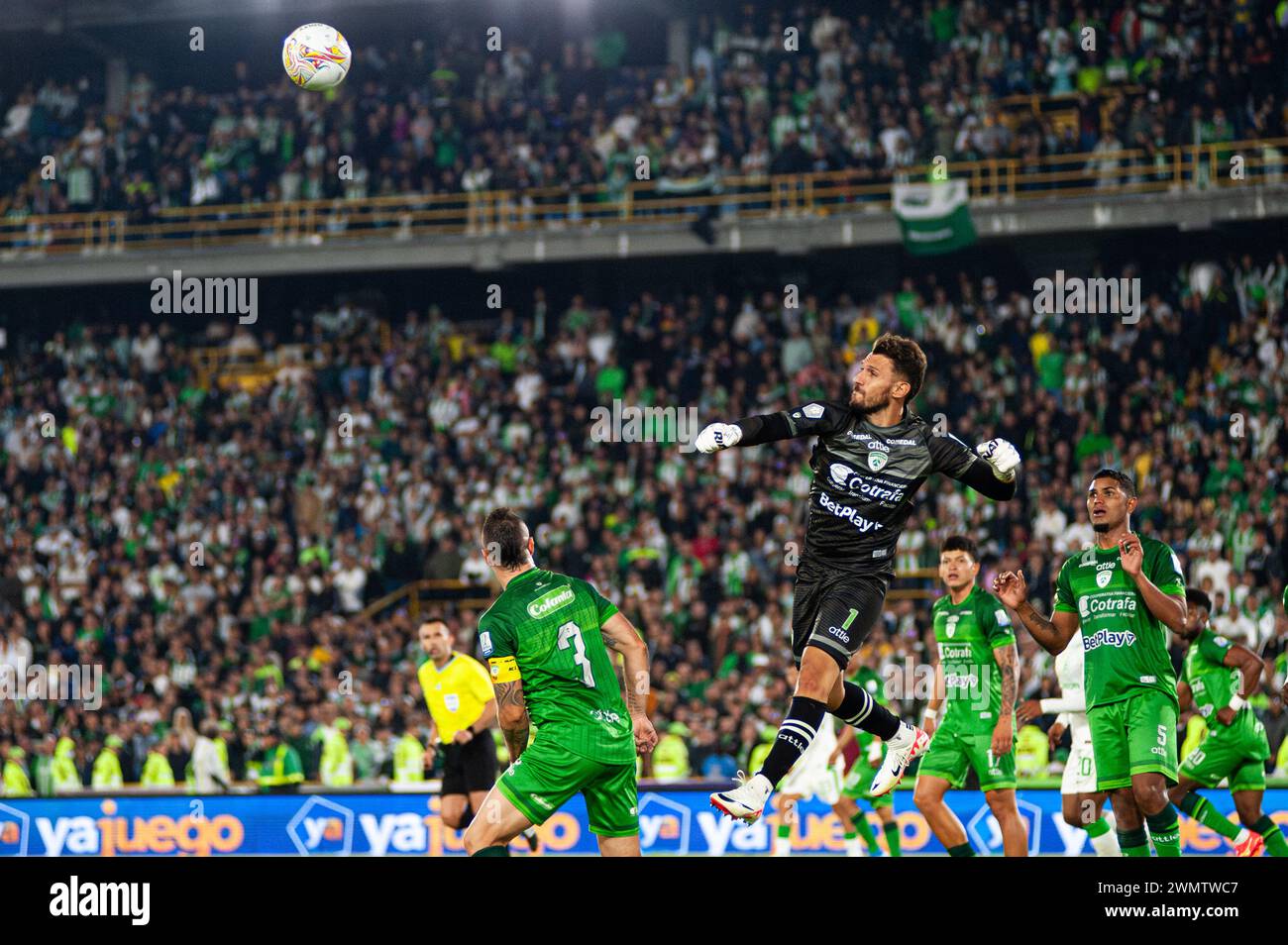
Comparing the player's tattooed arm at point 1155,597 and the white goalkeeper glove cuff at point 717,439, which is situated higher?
the white goalkeeper glove cuff at point 717,439

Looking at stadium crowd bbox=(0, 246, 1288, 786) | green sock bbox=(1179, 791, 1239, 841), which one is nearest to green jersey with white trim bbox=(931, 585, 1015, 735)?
green sock bbox=(1179, 791, 1239, 841)

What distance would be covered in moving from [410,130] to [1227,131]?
12.8 metres

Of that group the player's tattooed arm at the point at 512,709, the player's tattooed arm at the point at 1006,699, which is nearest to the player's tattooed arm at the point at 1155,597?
the player's tattooed arm at the point at 1006,699

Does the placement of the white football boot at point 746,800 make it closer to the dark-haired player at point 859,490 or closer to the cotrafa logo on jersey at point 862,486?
the dark-haired player at point 859,490

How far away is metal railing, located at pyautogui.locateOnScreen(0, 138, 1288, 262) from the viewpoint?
23531mm

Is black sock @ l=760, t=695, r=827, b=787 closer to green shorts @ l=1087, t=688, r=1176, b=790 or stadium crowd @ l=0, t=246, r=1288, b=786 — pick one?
green shorts @ l=1087, t=688, r=1176, b=790

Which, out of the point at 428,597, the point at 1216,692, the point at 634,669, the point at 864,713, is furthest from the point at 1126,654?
the point at 428,597

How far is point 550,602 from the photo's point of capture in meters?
8.68

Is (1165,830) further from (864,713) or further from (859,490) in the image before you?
(859,490)

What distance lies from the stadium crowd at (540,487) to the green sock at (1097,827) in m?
4.76

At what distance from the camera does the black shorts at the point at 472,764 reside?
41.6 feet

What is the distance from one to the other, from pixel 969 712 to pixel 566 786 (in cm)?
365

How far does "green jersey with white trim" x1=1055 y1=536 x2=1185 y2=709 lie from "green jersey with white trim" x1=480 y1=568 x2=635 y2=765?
9.99 feet
